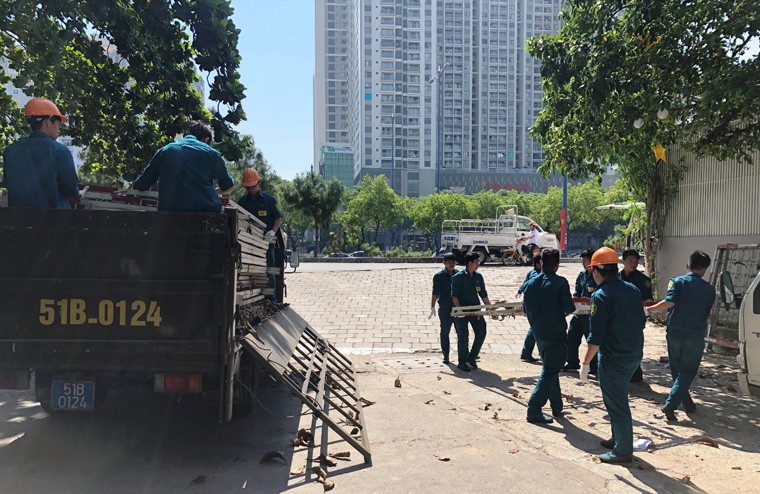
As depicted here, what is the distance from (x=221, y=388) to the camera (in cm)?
375

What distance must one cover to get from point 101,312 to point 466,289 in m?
5.17

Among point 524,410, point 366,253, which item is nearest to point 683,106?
point 524,410

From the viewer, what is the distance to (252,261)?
5.21m

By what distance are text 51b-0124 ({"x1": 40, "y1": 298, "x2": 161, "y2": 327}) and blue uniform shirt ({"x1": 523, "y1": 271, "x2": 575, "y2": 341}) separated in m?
3.38

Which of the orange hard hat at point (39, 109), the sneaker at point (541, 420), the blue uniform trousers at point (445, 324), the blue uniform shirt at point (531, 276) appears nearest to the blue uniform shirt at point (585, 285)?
the blue uniform shirt at point (531, 276)

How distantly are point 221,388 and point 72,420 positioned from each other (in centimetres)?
230

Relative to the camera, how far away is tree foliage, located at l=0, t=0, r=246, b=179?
6719 millimetres

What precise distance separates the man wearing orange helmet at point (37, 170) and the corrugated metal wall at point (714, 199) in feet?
31.7

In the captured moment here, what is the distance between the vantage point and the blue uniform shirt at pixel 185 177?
14.0 feet

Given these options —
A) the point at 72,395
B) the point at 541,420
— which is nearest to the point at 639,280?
the point at 541,420

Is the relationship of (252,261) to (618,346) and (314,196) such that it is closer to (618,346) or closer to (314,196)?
(618,346)

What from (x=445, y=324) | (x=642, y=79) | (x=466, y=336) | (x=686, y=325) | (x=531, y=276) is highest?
(x=642, y=79)

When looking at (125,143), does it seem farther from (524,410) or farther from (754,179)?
(754,179)

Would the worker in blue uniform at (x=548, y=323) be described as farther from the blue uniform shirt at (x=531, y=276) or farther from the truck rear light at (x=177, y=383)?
the truck rear light at (x=177, y=383)
